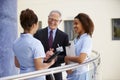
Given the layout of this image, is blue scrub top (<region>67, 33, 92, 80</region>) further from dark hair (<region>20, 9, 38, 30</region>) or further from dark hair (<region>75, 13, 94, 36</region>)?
dark hair (<region>20, 9, 38, 30</region>)

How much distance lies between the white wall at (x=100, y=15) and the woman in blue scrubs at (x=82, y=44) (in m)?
8.18

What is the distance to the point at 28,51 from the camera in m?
2.71

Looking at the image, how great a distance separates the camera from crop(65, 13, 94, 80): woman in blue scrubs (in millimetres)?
3051

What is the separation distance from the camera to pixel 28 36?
275 cm

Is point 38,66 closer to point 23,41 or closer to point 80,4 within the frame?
point 23,41

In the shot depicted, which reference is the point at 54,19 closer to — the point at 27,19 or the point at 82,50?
the point at 82,50

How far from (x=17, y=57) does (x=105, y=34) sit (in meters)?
8.92

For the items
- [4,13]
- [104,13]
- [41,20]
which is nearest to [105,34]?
[104,13]

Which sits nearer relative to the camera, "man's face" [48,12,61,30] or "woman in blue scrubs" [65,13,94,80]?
"woman in blue scrubs" [65,13,94,80]

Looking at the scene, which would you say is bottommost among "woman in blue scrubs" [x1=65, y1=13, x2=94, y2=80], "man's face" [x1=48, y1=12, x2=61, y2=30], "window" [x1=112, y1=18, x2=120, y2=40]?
"window" [x1=112, y1=18, x2=120, y2=40]

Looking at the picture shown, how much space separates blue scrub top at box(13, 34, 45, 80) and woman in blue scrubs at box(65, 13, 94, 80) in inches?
18.0

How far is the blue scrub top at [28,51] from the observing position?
2.70 meters

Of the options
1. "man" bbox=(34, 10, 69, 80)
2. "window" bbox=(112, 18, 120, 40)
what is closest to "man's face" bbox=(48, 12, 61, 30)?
"man" bbox=(34, 10, 69, 80)

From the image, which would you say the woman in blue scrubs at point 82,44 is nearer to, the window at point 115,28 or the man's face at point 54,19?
the man's face at point 54,19
